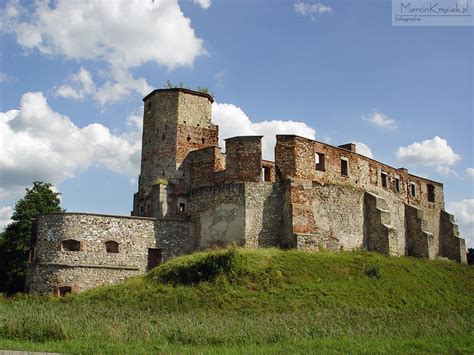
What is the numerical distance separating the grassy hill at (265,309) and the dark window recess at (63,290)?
1.32 m

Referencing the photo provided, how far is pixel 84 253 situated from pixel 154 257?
3.73 metres

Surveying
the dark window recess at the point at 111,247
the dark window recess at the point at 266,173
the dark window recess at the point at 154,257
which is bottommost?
the dark window recess at the point at 154,257

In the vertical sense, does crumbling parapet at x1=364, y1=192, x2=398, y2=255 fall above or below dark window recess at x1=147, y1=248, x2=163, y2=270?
above

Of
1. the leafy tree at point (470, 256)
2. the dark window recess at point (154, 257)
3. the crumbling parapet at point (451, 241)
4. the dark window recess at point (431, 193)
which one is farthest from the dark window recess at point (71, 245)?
the leafy tree at point (470, 256)

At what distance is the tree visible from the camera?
111 feet

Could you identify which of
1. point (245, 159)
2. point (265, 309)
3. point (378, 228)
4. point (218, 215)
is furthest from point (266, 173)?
point (265, 309)

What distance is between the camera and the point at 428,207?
38.6 metres

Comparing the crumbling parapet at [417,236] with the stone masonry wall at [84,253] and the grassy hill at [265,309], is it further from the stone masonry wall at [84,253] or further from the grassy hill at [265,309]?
the stone masonry wall at [84,253]

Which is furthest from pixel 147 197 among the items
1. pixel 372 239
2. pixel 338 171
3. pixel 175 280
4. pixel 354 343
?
pixel 354 343

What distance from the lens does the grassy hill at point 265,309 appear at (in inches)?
545

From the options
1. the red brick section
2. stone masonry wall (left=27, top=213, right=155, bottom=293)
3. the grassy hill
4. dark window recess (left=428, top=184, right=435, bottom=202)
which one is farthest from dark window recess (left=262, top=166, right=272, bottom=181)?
dark window recess (left=428, top=184, right=435, bottom=202)

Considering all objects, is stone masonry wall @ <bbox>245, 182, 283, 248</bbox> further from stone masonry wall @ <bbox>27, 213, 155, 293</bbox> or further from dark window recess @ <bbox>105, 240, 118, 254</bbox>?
dark window recess @ <bbox>105, 240, 118, 254</bbox>

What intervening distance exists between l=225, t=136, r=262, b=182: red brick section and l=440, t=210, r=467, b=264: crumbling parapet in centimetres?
1857

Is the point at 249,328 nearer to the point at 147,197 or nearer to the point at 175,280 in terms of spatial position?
the point at 175,280
